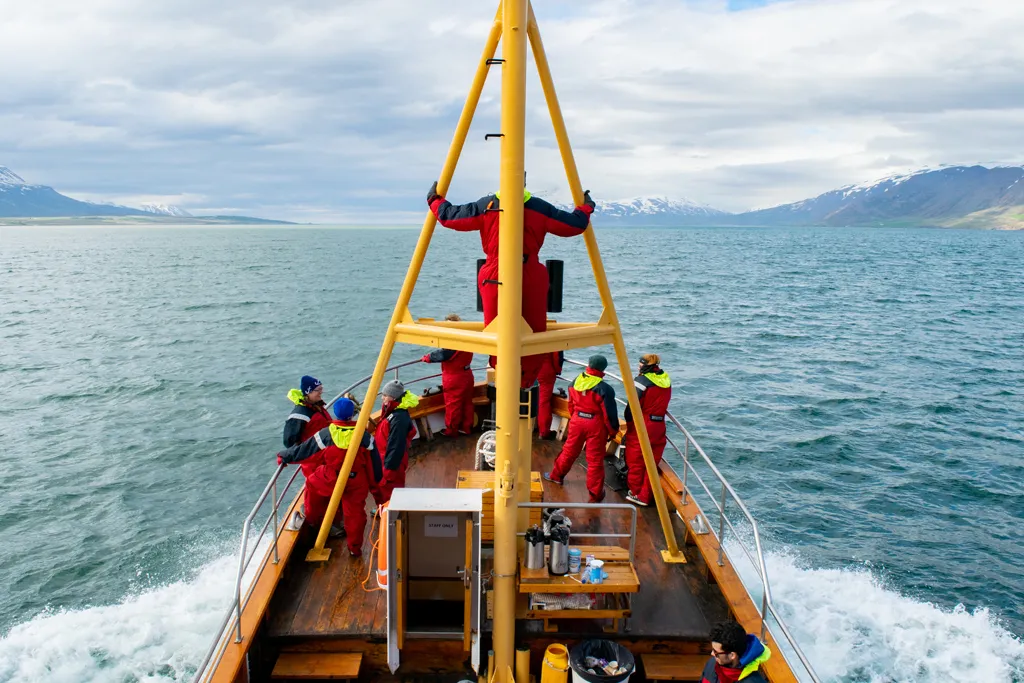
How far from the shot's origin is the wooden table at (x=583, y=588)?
6.22 metres

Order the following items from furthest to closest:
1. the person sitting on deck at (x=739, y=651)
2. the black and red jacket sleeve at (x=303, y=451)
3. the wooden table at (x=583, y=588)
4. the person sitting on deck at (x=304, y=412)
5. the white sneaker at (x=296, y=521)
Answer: the person sitting on deck at (x=304, y=412), the white sneaker at (x=296, y=521), the black and red jacket sleeve at (x=303, y=451), the wooden table at (x=583, y=588), the person sitting on deck at (x=739, y=651)

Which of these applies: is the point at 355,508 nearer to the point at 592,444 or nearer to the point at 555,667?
the point at 555,667

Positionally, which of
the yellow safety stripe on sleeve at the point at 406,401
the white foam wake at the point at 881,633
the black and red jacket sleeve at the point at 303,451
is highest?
the yellow safety stripe on sleeve at the point at 406,401

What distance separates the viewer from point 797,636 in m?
11.0

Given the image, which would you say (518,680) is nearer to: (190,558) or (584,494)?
(584,494)

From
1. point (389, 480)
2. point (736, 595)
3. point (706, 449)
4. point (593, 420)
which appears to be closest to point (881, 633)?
point (736, 595)

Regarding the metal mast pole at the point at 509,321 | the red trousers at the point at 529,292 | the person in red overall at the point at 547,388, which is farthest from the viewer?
the person in red overall at the point at 547,388

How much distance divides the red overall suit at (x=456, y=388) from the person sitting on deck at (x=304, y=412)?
2.32m

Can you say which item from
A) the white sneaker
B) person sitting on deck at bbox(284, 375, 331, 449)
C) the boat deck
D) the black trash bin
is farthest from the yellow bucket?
person sitting on deck at bbox(284, 375, 331, 449)

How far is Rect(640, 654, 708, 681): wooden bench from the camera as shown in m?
6.29

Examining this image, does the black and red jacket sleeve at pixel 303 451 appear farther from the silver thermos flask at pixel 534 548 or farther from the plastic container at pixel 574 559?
the plastic container at pixel 574 559

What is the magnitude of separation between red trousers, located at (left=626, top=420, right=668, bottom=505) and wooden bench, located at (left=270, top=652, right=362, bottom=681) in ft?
13.5

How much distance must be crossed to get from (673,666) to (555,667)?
1.23 m

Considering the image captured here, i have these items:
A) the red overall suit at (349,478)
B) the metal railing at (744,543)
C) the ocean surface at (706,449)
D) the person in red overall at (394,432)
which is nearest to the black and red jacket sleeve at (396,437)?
the person in red overall at (394,432)
